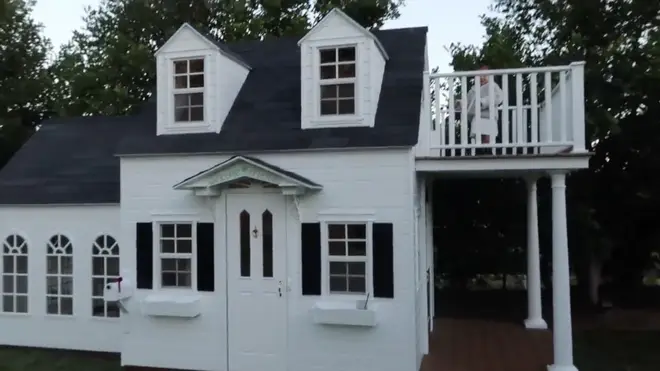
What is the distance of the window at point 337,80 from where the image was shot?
309 inches

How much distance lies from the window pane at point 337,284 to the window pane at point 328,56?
3.04 metres

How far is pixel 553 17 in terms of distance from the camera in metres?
13.7

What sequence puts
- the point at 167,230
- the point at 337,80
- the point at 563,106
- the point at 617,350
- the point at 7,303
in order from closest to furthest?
the point at 563,106 → the point at 337,80 → the point at 167,230 → the point at 617,350 → the point at 7,303

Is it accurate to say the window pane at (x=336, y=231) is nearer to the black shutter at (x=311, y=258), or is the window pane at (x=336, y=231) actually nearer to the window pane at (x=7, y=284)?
the black shutter at (x=311, y=258)

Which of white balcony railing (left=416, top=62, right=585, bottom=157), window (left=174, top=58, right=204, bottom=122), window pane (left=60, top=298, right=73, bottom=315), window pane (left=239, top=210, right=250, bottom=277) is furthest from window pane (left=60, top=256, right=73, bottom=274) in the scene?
white balcony railing (left=416, top=62, right=585, bottom=157)

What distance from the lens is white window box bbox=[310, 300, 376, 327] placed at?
7219mm

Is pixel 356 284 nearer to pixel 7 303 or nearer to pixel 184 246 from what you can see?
pixel 184 246

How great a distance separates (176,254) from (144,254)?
528 millimetres

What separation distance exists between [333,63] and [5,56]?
17.6 m

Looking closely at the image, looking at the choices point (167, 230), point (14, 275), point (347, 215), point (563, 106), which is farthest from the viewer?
point (14, 275)

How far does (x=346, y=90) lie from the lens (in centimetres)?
789

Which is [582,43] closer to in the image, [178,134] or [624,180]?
[624,180]

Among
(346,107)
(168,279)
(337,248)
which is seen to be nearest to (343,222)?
(337,248)

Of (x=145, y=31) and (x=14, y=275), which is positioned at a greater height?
(x=145, y=31)
